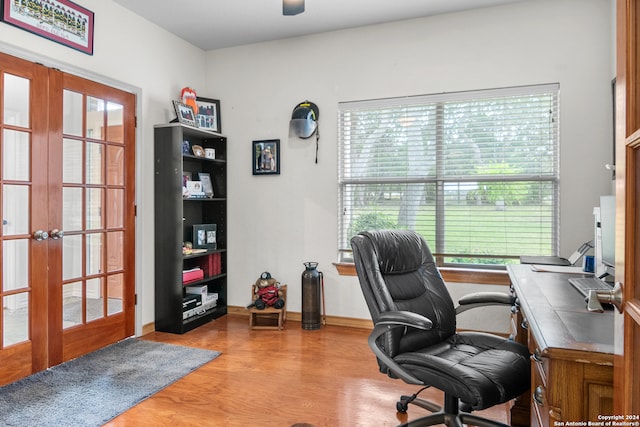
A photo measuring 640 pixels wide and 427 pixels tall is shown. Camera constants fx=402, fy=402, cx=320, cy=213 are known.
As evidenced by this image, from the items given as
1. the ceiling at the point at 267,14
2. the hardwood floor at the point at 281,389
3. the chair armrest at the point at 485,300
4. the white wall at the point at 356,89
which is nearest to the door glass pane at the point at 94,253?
the hardwood floor at the point at 281,389

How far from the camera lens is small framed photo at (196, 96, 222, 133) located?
4152 millimetres

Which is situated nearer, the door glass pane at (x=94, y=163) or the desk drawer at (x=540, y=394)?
the desk drawer at (x=540, y=394)

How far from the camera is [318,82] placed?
398 centimetres

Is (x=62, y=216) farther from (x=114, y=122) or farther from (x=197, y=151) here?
(x=197, y=151)

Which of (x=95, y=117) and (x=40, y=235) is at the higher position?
(x=95, y=117)

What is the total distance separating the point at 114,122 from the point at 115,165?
36 centimetres

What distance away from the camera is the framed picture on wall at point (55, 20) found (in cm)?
260

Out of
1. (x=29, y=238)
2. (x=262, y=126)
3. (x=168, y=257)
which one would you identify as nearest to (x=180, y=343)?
(x=168, y=257)

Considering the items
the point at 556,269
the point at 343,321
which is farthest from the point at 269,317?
the point at 556,269

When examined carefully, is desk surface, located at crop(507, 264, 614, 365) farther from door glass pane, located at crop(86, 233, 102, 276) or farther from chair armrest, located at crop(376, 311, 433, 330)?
door glass pane, located at crop(86, 233, 102, 276)

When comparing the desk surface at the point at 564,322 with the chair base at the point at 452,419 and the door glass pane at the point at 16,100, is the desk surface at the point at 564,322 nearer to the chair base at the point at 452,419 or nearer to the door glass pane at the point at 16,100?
the chair base at the point at 452,419

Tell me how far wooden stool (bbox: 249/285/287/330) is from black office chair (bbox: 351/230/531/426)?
70.3 inches

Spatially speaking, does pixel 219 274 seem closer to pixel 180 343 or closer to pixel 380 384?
pixel 180 343

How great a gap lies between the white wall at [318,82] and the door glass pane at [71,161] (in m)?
0.55
